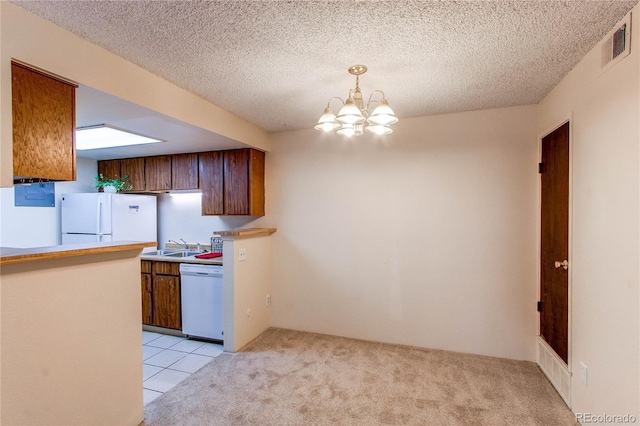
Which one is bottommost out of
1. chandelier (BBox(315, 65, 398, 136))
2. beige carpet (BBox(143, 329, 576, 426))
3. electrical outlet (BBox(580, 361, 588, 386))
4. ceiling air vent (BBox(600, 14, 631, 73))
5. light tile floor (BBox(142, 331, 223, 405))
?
light tile floor (BBox(142, 331, 223, 405))

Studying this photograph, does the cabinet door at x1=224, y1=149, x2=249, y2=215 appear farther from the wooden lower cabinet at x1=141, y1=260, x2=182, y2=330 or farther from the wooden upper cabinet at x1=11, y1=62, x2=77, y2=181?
the wooden upper cabinet at x1=11, y1=62, x2=77, y2=181

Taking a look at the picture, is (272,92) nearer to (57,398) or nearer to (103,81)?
(103,81)

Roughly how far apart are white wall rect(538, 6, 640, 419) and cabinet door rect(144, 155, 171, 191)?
14.1ft

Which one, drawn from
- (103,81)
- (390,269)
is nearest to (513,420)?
(390,269)

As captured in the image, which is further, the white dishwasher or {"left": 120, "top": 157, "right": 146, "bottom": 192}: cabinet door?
{"left": 120, "top": 157, "right": 146, "bottom": 192}: cabinet door

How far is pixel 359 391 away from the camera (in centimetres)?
245

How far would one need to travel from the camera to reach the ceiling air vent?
5.23 feet

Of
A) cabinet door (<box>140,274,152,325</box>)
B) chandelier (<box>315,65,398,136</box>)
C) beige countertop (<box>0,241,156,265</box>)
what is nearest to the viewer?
beige countertop (<box>0,241,156,265</box>)

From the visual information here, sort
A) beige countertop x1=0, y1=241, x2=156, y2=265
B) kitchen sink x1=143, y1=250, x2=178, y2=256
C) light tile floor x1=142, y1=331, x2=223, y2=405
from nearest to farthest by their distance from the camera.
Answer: beige countertop x1=0, y1=241, x2=156, y2=265 < light tile floor x1=142, y1=331, x2=223, y2=405 < kitchen sink x1=143, y1=250, x2=178, y2=256

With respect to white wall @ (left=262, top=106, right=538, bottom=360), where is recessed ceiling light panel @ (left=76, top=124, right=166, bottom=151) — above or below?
above

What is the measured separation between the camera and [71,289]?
5.57ft

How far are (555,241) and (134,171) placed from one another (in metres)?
4.96

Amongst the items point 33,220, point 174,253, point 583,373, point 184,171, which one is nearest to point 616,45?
point 583,373

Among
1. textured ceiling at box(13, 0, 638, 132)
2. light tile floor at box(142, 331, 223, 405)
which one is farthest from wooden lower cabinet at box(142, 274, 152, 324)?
textured ceiling at box(13, 0, 638, 132)
